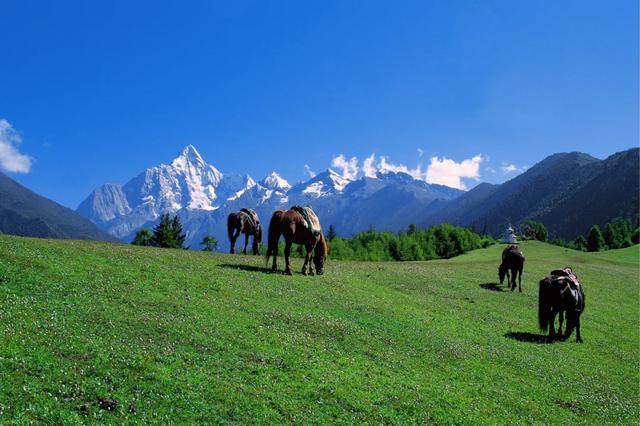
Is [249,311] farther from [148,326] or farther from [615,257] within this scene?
[615,257]

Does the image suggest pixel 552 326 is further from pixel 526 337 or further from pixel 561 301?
pixel 561 301

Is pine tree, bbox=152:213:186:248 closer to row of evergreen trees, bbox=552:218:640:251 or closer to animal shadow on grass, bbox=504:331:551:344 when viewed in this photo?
animal shadow on grass, bbox=504:331:551:344

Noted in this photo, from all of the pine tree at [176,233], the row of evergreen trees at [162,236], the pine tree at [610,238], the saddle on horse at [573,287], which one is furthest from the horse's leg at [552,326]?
the pine tree at [610,238]

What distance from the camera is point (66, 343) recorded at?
14414mm

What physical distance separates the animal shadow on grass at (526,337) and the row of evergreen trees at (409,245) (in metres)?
79.2

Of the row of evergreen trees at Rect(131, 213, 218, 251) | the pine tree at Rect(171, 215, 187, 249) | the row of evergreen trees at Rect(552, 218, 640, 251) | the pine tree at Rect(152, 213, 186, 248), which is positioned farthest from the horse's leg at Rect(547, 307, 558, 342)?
the row of evergreen trees at Rect(552, 218, 640, 251)

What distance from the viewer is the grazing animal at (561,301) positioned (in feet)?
87.3

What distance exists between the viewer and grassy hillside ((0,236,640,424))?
42.1ft

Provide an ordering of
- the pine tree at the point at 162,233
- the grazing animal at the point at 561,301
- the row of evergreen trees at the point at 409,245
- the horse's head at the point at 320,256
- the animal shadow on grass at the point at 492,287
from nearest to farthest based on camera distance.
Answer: the grazing animal at the point at 561,301, the horse's head at the point at 320,256, the animal shadow on grass at the point at 492,287, the pine tree at the point at 162,233, the row of evergreen trees at the point at 409,245

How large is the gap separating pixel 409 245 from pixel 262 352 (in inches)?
4003

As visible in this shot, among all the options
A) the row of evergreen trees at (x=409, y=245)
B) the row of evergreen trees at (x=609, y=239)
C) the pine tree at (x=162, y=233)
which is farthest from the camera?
the row of evergreen trees at (x=609, y=239)

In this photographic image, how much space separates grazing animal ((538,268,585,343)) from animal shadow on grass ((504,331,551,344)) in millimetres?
464

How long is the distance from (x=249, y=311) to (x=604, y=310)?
34026 mm

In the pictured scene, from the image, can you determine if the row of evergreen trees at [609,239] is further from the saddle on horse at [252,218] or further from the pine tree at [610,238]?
the saddle on horse at [252,218]
